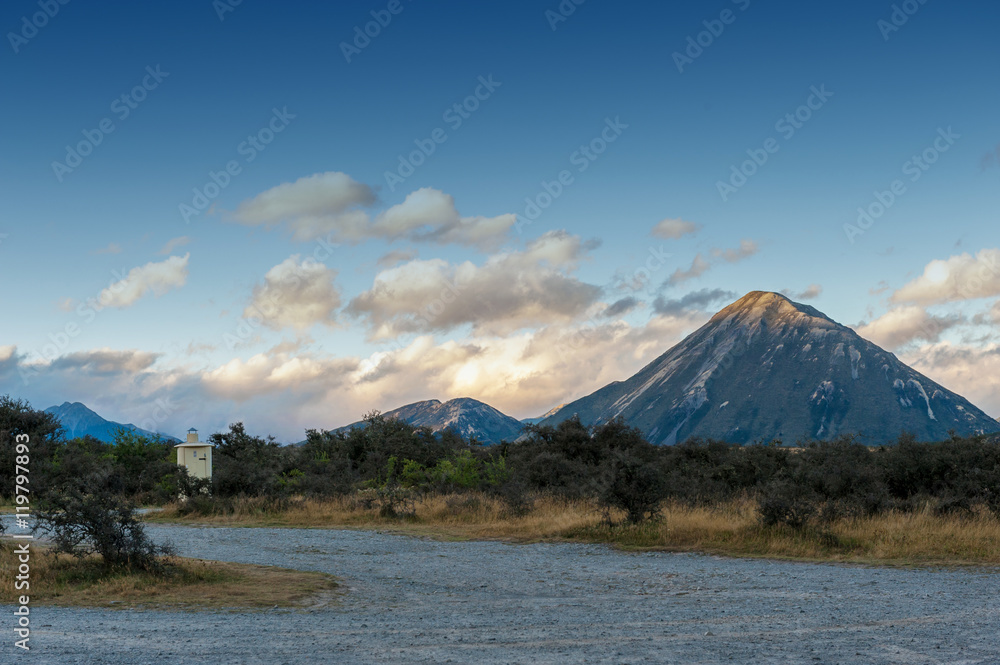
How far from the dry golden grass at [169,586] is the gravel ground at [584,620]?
0.63 m

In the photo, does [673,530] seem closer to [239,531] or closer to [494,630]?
[494,630]

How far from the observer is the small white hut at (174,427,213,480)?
29391 millimetres

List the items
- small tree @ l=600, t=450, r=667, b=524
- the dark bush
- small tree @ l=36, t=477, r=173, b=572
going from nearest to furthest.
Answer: small tree @ l=36, t=477, r=173, b=572 < the dark bush < small tree @ l=600, t=450, r=667, b=524

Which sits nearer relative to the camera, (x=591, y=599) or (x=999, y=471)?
(x=591, y=599)

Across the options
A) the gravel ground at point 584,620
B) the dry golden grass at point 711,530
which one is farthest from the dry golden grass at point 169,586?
the dry golden grass at point 711,530

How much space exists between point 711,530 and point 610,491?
2.98 m

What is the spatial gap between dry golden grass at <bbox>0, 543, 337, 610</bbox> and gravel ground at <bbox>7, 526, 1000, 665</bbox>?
632mm

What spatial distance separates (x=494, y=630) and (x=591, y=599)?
2731mm

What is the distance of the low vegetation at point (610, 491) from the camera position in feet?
54.7

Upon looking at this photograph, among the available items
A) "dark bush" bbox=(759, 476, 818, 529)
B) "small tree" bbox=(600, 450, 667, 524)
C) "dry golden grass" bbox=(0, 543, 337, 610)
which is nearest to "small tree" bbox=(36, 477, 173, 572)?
"dry golden grass" bbox=(0, 543, 337, 610)

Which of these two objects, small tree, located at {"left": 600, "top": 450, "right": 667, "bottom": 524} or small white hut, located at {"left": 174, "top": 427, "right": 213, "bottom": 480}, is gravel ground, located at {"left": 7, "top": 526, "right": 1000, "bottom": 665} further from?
small white hut, located at {"left": 174, "top": 427, "right": 213, "bottom": 480}

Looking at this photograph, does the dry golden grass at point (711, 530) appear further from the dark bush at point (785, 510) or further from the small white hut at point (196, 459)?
the small white hut at point (196, 459)

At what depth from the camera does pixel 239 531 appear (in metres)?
22.6

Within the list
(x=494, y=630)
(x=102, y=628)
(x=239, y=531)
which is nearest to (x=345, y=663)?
(x=494, y=630)
